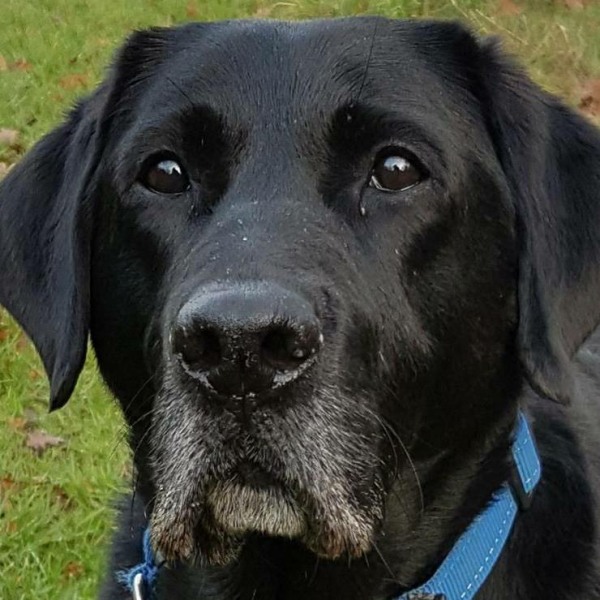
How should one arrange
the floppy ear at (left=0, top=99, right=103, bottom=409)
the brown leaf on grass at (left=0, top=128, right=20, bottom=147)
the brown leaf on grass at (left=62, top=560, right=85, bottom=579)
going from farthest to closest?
the brown leaf on grass at (left=0, top=128, right=20, bottom=147) → the brown leaf on grass at (left=62, top=560, right=85, bottom=579) → the floppy ear at (left=0, top=99, right=103, bottom=409)

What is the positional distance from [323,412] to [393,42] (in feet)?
3.26

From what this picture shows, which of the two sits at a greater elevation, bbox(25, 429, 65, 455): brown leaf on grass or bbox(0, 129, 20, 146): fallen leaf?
bbox(25, 429, 65, 455): brown leaf on grass

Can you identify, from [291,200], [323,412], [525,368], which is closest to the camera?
[323,412]

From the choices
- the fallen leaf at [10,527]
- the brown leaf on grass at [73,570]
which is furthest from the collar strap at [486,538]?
the fallen leaf at [10,527]

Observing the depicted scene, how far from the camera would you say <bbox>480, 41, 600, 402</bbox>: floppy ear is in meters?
2.99

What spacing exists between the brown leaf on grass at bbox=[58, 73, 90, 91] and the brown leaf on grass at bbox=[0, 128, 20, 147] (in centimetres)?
99

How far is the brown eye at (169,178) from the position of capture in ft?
9.71

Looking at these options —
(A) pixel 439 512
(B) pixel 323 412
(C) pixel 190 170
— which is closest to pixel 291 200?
(C) pixel 190 170

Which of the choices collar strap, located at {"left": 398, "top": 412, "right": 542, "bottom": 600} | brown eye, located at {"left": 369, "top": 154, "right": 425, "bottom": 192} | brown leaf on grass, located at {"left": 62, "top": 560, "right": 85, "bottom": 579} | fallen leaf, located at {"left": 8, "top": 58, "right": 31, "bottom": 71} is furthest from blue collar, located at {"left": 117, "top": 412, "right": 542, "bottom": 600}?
fallen leaf, located at {"left": 8, "top": 58, "right": 31, "bottom": 71}

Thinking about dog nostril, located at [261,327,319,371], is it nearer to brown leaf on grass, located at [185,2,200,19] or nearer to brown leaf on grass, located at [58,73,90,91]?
brown leaf on grass, located at [58,73,90,91]

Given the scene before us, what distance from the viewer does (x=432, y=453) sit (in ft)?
10.1

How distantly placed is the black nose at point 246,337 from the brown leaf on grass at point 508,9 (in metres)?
7.05

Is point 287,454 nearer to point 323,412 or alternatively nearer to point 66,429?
point 323,412

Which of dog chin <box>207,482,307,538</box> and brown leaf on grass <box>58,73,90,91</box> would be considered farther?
brown leaf on grass <box>58,73,90,91</box>
